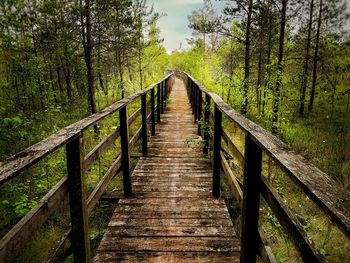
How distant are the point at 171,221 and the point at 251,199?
148 cm

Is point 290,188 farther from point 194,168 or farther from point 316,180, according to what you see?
point 316,180

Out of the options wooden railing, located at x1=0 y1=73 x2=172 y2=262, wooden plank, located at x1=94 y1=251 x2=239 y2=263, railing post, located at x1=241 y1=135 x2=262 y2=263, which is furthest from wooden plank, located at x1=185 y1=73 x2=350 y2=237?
wooden plank, located at x1=94 y1=251 x2=239 y2=263

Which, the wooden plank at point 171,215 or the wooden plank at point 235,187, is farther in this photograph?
the wooden plank at point 171,215

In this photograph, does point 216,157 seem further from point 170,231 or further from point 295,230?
point 295,230

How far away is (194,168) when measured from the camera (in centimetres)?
489

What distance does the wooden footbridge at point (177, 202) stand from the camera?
3.94 ft

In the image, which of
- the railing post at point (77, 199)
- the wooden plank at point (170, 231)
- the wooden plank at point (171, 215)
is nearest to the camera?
the railing post at point (77, 199)

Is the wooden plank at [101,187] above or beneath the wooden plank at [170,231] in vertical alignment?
above

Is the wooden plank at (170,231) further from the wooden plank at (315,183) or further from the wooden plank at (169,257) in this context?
the wooden plank at (315,183)

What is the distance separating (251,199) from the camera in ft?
6.28

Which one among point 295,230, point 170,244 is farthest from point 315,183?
point 170,244

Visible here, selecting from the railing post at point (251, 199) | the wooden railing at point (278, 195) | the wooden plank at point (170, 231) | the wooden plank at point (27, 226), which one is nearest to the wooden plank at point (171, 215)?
the wooden plank at point (170, 231)

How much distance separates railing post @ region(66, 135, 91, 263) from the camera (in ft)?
6.45

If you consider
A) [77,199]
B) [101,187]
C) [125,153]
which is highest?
[77,199]
